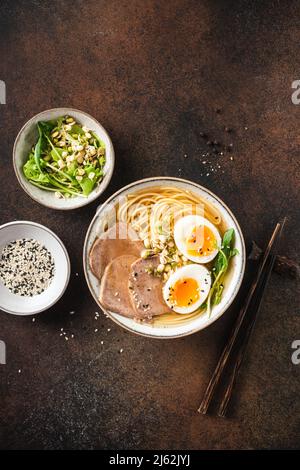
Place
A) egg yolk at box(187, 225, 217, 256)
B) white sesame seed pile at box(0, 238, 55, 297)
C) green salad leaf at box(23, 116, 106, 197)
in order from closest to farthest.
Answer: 1. egg yolk at box(187, 225, 217, 256)
2. green salad leaf at box(23, 116, 106, 197)
3. white sesame seed pile at box(0, 238, 55, 297)

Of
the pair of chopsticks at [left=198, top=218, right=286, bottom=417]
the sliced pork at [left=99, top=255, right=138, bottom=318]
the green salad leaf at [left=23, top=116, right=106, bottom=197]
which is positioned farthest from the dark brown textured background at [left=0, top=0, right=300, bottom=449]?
the sliced pork at [left=99, top=255, right=138, bottom=318]

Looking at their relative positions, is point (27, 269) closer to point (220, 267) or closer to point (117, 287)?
point (117, 287)

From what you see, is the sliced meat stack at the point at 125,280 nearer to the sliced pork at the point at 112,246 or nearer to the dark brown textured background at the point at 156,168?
the sliced pork at the point at 112,246

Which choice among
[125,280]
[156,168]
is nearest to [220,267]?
[125,280]

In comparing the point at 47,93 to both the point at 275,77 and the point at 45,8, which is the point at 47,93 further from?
the point at 275,77

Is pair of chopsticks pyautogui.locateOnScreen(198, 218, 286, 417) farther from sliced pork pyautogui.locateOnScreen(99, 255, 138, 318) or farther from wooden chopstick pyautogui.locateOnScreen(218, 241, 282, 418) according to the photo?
sliced pork pyautogui.locateOnScreen(99, 255, 138, 318)

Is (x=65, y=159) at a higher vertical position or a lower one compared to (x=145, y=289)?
higher
